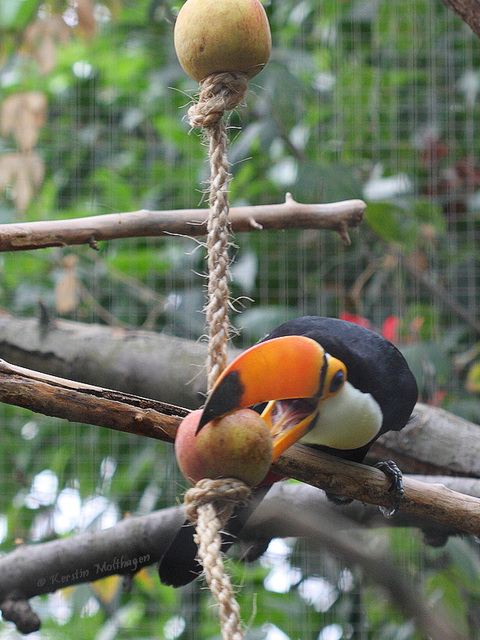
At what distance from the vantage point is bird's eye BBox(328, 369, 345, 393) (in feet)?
1.82

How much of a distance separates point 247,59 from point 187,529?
18.4 inches

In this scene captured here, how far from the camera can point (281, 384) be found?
0.47 meters

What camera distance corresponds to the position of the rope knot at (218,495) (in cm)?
43

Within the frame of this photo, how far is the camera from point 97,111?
1818 millimetres

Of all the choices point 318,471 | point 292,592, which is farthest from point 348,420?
point 292,592

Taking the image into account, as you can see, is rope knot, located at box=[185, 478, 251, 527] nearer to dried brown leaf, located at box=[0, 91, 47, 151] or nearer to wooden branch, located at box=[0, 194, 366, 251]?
wooden branch, located at box=[0, 194, 366, 251]

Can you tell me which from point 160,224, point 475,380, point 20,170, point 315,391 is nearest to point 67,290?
point 20,170

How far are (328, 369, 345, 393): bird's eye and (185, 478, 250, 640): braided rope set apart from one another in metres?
0.15

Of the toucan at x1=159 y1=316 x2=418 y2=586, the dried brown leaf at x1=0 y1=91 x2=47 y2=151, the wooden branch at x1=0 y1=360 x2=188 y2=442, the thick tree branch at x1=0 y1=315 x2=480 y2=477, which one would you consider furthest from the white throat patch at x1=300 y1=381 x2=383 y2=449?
the dried brown leaf at x1=0 y1=91 x2=47 y2=151

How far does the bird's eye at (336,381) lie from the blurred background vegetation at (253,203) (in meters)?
0.79

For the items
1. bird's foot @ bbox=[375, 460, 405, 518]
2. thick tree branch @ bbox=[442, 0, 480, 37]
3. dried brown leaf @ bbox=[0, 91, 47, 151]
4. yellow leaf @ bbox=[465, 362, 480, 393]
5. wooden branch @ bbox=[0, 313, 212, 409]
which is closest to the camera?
bird's foot @ bbox=[375, 460, 405, 518]

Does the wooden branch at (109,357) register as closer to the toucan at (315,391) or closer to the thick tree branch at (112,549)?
the thick tree branch at (112,549)

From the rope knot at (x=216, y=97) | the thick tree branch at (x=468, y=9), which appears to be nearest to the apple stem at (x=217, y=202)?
the rope knot at (x=216, y=97)

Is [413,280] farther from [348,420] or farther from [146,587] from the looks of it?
[348,420]
